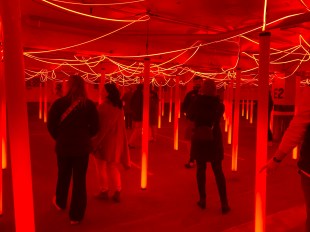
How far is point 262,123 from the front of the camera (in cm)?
286

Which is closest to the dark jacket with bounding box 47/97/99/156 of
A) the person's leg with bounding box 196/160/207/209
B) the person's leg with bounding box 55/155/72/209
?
the person's leg with bounding box 55/155/72/209

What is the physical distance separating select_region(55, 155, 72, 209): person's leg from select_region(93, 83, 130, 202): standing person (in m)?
0.57

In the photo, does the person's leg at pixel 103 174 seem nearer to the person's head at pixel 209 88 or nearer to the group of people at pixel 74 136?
the group of people at pixel 74 136

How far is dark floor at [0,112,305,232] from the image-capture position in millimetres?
3418

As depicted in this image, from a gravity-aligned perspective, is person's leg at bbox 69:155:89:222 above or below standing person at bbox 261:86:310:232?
below

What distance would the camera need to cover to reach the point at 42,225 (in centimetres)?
336

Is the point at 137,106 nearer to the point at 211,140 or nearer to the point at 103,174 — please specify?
the point at 103,174

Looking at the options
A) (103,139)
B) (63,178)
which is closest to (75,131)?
(63,178)

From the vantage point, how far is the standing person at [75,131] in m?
3.28

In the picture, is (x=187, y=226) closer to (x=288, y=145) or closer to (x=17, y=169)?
(x=288, y=145)

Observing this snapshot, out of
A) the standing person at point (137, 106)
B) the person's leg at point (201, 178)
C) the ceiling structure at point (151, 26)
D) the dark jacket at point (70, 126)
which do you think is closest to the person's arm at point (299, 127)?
the ceiling structure at point (151, 26)

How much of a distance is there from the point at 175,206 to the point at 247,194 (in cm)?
114

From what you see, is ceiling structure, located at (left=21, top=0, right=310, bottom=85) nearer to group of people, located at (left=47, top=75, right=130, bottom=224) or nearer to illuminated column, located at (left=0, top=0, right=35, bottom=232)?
group of people, located at (left=47, top=75, right=130, bottom=224)

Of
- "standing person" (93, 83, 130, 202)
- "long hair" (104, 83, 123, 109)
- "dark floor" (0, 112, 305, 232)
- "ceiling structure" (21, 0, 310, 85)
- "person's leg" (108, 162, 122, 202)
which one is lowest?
"dark floor" (0, 112, 305, 232)
